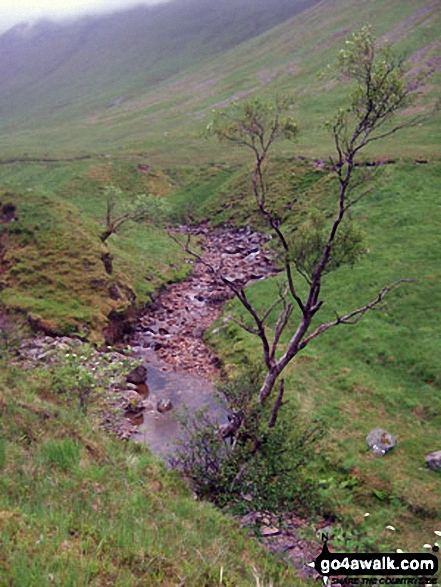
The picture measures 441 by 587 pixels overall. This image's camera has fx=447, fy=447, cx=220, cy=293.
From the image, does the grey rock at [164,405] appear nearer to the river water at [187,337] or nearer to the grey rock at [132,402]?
the river water at [187,337]

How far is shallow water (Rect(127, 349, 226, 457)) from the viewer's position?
22828 millimetres

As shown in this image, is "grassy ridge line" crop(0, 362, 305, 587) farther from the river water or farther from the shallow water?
the shallow water

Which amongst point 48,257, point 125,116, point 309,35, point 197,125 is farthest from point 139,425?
point 309,35

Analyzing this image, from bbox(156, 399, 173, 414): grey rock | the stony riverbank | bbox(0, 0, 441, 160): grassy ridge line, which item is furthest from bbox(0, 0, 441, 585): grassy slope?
bbox(156, 399, 173, 414): grey rock

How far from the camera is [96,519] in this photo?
8.05m

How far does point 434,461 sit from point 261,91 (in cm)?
13826

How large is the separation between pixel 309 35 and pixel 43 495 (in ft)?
635

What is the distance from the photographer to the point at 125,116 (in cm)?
16075

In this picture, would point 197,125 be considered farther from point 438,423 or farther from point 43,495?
point 43,495

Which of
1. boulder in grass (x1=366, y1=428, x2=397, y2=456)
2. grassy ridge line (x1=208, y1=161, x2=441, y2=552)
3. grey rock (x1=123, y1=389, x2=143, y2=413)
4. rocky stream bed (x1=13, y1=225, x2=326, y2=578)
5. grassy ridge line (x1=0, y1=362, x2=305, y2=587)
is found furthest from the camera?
grey rock (x1=123, y1=389, x2=143, y2=413)

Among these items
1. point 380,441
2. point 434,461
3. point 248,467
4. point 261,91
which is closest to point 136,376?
point 380,441

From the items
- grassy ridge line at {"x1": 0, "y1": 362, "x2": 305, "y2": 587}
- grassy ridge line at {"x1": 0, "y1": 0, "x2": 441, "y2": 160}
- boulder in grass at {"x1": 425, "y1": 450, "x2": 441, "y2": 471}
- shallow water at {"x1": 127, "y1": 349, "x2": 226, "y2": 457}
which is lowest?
boulder in grass at {"x1": 425, "y1": 450, "x2": 441, "y2": 471}

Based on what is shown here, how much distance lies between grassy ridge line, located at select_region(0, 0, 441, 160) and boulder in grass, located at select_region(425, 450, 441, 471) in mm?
50454

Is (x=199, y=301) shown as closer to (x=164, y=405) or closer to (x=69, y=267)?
(x=69, y=267)
